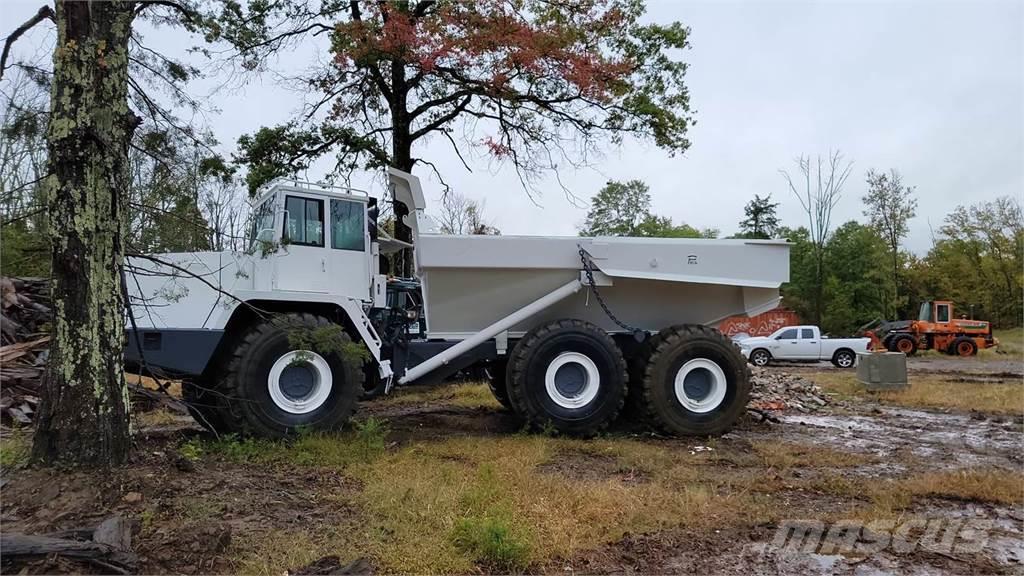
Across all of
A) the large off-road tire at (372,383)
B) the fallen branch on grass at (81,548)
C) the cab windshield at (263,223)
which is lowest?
the fallen branch on grass at (81,548)

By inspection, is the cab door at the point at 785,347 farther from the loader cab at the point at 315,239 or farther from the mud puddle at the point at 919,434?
the loader cab at the point at 315,239

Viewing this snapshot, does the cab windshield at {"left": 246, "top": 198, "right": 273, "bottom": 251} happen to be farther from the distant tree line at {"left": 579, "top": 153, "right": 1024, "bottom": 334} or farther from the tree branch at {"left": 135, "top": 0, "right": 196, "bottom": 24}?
the distant tree line at {"left": 579, "top": 153, "right": 1024, "bottom": 334}

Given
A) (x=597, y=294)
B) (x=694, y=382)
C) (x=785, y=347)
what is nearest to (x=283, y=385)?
(x=597, y=294)

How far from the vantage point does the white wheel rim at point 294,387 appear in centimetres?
724

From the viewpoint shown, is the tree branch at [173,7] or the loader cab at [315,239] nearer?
the tree branch at [173,7]

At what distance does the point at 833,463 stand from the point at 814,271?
4106 cm

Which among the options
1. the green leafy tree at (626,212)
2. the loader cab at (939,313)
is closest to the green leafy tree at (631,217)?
the green leafy tree at (626,212)

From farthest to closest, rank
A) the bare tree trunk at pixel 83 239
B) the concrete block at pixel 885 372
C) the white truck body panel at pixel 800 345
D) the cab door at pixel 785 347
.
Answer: the cab door at pixel 785 347
the white truck body panel at pixel 800 345
the concrete block at pixel 885 372
the bare tree trunk at pixel 83 239

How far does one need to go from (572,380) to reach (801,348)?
59.3 feet

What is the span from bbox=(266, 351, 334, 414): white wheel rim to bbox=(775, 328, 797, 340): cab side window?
65.5ft

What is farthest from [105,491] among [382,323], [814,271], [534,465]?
[814,271]

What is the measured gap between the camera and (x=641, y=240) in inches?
337

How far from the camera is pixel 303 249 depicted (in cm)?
779

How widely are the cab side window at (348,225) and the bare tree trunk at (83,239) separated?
3411 mm
